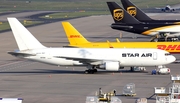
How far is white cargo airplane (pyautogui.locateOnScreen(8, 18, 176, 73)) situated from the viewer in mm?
63500

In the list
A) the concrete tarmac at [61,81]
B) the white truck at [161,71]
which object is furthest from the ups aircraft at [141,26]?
the white truck at [161,71]

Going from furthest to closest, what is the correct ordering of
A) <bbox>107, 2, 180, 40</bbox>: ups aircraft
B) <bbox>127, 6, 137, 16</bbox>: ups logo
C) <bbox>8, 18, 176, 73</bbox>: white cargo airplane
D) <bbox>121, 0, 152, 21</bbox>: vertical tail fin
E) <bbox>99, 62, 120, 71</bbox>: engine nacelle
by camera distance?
<bbox>127, 6, 137, 16</bbox>: ups logo, <bbox>121, 0, 152, 21</bbox>: vertical tail fin, <bbox>107, 2, 180, 40</bbox>: ups aircraft, <bbox>8, 18, 176, 73</bbox>: white cargo airplane, <bbox>99, 62, 120, 71</bbox>: engine nacelle

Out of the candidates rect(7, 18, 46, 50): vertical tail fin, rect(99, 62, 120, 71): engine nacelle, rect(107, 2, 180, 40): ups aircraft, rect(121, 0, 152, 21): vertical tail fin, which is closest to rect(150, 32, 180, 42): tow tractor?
rect(107, 2, 180, 40): ups aircraft

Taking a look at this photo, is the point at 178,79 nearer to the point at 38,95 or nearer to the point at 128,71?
the point at 38,95

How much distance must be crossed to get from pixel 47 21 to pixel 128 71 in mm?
84442

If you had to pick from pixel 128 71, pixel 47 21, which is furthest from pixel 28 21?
pixel 128 71

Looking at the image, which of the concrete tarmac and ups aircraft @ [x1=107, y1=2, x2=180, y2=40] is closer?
the concrete tarmac

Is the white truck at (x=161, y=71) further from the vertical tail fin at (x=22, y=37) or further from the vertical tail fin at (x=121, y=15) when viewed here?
the vertical tail fin at (x=121, y=15)

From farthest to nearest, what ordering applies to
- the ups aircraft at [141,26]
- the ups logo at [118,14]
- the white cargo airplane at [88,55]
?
the ups aircraft at [141,26], the ups logo at [118,14], the white cargo airplane at [88,55]

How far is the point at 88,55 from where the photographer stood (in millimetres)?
64250

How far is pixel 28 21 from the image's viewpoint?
146875 mm

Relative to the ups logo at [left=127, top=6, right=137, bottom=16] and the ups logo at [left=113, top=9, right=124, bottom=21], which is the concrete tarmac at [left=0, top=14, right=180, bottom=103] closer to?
the ups logo at [left=113, top=9, right=124, bottom=21]

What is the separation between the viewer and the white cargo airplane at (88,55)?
63.5m

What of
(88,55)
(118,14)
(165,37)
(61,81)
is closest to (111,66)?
(88,55)
